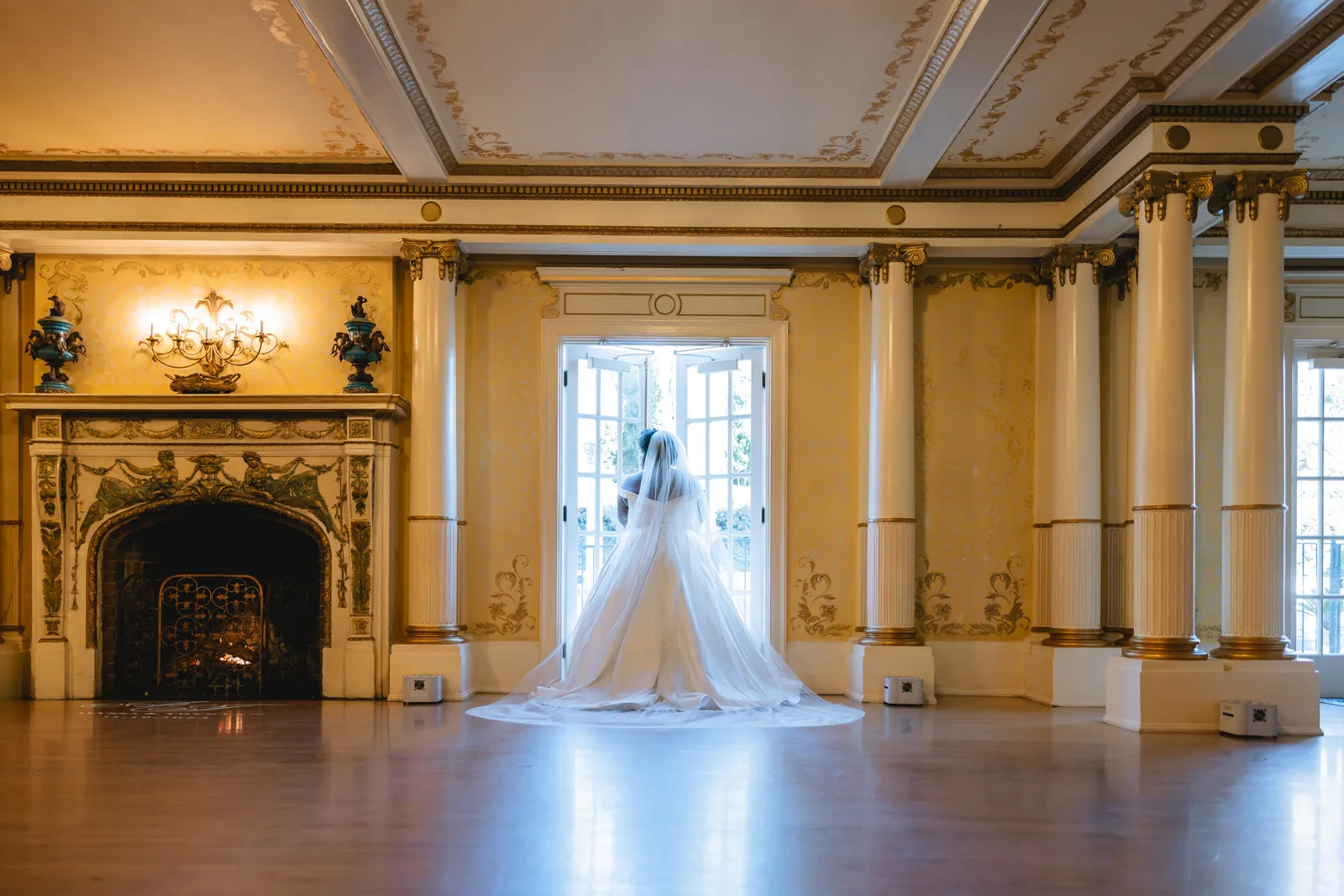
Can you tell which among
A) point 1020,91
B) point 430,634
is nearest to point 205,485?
point 430,634

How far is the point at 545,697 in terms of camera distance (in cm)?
732

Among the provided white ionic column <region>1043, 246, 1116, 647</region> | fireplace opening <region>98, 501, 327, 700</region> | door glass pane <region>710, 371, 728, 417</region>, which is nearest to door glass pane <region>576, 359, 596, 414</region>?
door glass pane <region>710, 371, 728, 417</region>

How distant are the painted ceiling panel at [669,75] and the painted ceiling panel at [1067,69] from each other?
1.93 feet

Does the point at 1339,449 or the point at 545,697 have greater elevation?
the point at 1339,449

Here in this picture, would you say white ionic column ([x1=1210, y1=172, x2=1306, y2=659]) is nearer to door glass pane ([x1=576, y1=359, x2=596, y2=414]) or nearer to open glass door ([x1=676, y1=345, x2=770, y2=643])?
open glass door ([x1=676, y1=345, x2=770, y2=643])

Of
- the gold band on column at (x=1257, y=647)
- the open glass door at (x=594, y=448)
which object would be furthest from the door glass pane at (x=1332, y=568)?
the open glass door at (x=594, y=448)

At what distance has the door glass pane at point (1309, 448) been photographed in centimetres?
873

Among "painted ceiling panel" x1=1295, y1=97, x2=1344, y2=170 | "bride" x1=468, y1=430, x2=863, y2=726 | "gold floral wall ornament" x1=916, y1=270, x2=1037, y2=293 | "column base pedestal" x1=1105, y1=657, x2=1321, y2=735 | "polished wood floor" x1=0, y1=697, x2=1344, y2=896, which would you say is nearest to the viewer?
"polished wood floor" x1=0, y1=697, x2=1344, y2=896

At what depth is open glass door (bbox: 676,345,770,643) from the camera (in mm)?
8625

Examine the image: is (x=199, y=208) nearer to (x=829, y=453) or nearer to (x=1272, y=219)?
(x=829, y=453)

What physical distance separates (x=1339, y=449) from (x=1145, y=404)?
130 inches

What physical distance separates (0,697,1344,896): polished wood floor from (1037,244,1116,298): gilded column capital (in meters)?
3.42

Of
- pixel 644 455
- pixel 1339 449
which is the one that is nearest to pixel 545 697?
pixel 644 455

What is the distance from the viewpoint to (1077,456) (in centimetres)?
800
